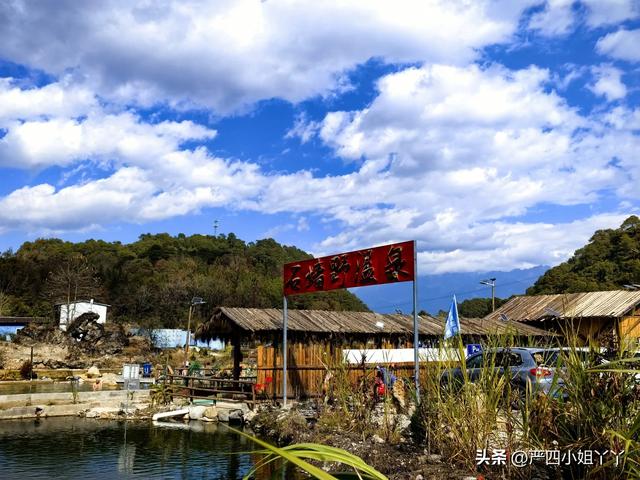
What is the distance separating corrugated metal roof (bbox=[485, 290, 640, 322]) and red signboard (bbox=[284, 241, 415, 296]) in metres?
11.0

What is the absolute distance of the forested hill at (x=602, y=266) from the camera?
38.7 meters

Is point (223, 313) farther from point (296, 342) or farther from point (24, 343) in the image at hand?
point (24, 343)

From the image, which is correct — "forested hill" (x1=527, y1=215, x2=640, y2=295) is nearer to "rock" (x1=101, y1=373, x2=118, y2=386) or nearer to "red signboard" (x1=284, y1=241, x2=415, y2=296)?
"red signboard" (x1=284, y1=241, x2=415, y2=296)

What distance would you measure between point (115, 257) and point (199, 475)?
66.5m

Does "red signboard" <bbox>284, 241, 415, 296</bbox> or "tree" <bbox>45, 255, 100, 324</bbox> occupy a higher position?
"tree" <bbox>45, 255, 100, 324</bbox>

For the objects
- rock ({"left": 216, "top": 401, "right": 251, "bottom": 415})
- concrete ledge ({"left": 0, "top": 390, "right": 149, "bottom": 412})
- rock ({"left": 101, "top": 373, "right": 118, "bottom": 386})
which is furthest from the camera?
rock ({"left": 101, "top": 373, "right": 118, "bottom": 386})

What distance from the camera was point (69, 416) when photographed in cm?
1800

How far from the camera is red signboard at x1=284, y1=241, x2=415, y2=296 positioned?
1372cm

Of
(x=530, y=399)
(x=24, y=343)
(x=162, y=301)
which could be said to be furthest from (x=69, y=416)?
(x=162, y=301)

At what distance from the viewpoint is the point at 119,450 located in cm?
1288

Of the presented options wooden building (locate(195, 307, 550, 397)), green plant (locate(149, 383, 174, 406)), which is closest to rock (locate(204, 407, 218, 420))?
wooden building (locate(195, 307, 550, 397))

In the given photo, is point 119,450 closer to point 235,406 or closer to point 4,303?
point 235,406

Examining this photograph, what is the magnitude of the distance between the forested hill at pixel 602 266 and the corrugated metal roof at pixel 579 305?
9117 millimetres

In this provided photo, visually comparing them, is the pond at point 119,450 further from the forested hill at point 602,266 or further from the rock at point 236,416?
the forested hill at point 602,266
